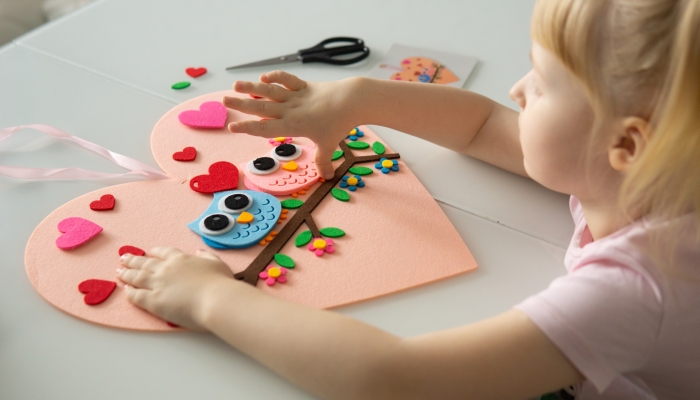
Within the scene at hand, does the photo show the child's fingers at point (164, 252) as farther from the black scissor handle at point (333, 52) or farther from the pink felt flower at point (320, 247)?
the black scissor handle at point (333, 52)

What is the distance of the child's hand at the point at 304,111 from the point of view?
754mm

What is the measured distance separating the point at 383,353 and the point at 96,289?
288 mm

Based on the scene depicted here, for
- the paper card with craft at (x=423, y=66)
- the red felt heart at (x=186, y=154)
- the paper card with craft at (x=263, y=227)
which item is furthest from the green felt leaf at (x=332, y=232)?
the paper card with craft at (x=423, y=66)

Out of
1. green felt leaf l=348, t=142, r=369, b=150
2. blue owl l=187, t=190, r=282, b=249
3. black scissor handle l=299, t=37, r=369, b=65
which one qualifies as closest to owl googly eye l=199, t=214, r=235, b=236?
blue owl l=187, t=190, r=282, b=249

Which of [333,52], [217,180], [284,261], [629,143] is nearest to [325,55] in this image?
[333,52]

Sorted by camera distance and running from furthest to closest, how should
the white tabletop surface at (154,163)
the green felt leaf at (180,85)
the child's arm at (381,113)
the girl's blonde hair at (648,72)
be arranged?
the green felt leaf at (180,85) < the child's arm at (381,113) < the white tabletop surface at (154,163) < the girl's blonde hair at (648,72)

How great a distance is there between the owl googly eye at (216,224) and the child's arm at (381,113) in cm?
12

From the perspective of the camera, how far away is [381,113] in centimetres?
80

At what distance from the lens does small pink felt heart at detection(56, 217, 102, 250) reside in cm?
65

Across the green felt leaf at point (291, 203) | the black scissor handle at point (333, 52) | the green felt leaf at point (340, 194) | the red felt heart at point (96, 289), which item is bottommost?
the red felt heart at point (96, 289)

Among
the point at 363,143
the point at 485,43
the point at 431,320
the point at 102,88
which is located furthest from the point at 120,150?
the point at 485,43

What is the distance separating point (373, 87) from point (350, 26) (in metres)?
0.37

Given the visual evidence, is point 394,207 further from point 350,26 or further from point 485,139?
point 350,26

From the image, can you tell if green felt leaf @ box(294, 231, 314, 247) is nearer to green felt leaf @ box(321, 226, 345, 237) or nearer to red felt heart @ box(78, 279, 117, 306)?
green felt leaf @ box(321, 226, 345, 237)
